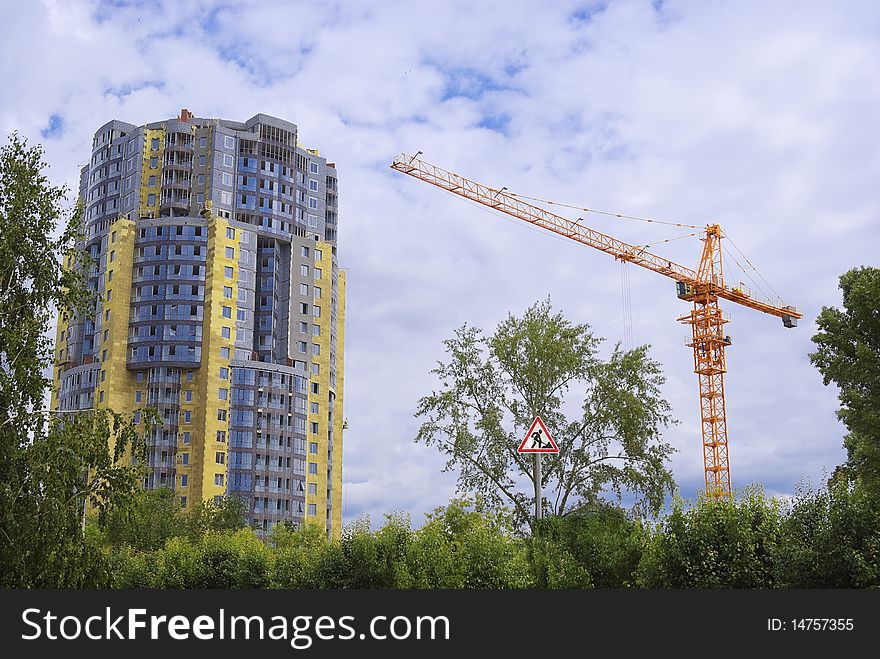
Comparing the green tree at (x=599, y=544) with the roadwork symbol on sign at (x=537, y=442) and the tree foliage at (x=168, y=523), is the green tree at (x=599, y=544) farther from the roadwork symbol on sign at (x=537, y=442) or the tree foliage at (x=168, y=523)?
the tree foliage at (x=168, y=523)

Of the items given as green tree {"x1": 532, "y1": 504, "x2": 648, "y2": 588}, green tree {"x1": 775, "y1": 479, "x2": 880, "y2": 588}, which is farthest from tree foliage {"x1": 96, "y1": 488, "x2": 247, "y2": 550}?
green tree {"x1": 775, "y1": 479, "x2": 880, "y2": 588}

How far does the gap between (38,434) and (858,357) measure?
32460 millimetres

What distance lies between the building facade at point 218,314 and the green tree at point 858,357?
79.8 metres

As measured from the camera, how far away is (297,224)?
127625 mm

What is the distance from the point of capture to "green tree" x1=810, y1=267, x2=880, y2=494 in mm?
40156

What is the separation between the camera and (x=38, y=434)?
2428 cm

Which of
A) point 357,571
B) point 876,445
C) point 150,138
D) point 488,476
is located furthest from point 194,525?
point 150,138

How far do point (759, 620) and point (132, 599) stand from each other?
10665mm

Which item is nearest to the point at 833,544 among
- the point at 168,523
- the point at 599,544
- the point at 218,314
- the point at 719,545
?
the point at 719,545

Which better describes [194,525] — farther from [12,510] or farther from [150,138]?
[150,138]

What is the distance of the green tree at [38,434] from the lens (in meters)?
23.2

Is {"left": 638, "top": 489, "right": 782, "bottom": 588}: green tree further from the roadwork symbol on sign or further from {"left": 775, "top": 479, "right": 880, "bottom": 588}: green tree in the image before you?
the roadwork symbol on sign

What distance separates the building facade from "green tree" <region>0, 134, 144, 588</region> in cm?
8725

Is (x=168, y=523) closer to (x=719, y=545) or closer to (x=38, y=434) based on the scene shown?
(x=38, y=434)
